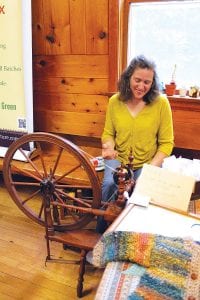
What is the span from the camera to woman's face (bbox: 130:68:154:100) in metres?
1.67

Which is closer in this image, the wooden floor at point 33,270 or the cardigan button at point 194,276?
the cardigan button at point 194,276

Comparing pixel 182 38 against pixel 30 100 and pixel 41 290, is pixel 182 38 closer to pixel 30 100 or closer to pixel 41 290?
pixel 30 100

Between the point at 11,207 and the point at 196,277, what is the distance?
187 centimetres

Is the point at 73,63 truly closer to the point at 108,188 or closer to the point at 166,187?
the point at 108,188

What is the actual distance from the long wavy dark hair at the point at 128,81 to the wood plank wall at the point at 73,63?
1.13ft

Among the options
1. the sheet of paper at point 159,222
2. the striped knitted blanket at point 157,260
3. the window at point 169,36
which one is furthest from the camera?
the window at point 169,36

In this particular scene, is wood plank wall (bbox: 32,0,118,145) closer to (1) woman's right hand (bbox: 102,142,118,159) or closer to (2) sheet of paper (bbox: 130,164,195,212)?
(1) woman's right hand (bbox: 102,142,118,159)

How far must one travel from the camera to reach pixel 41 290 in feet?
5.18

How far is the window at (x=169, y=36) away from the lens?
6.41 feet

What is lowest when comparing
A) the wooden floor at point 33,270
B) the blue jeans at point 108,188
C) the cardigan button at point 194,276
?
the wooden floor at point 33,270

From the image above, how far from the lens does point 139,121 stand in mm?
1759

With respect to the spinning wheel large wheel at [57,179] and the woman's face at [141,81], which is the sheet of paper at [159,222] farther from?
the woman's face at [141,81]

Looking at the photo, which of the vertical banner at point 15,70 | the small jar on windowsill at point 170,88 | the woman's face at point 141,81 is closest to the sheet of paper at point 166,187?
the woman's face at point 141,81

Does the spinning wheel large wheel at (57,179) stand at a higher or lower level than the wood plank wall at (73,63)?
lower
